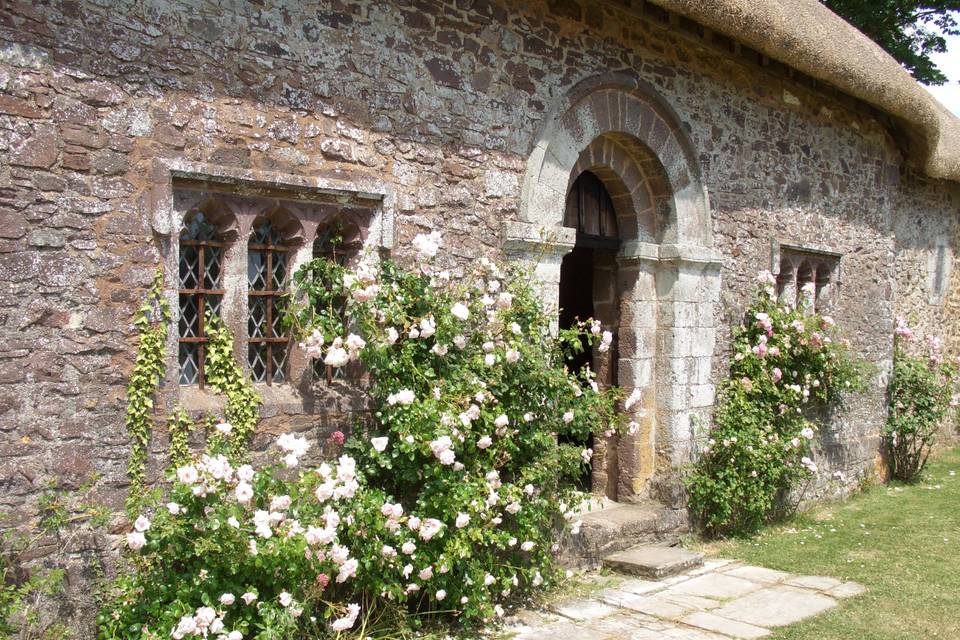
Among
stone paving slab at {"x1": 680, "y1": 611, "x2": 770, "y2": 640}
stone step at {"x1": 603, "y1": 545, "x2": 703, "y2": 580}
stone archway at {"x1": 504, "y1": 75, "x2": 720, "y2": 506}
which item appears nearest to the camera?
stone paving slab at {"x1": 680, "y1": 611, "x2": 770, "y2": 640}

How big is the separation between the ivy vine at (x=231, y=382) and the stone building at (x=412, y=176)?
8cm

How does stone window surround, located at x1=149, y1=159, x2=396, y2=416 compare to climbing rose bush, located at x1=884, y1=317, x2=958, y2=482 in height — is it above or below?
above

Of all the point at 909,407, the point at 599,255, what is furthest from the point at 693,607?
the point at 909,407

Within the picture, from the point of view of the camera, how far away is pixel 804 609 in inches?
196

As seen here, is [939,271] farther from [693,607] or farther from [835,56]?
[693,607]

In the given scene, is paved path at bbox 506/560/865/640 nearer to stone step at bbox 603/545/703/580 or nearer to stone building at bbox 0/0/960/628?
stone step at bbox 603/545/703/580

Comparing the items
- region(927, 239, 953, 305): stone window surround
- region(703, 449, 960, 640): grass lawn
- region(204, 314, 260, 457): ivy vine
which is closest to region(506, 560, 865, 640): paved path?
region(703, 449, 960, 640): grass lawn

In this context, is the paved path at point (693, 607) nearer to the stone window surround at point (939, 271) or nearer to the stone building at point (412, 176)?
the stone building at point (412, 176)

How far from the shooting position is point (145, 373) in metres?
3.87

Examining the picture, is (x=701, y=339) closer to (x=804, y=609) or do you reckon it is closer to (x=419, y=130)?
(x=804, y=609)

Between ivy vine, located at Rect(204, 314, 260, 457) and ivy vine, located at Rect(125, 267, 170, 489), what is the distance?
0.29 metres

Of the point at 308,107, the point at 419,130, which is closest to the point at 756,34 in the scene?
the point at 419,130

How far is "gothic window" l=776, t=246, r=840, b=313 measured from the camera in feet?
25.9

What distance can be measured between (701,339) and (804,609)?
92.0 inches
